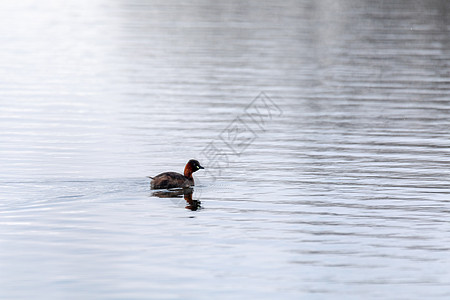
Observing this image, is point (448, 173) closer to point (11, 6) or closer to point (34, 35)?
point (34, 35)

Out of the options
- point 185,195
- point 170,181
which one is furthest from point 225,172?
point 170,181

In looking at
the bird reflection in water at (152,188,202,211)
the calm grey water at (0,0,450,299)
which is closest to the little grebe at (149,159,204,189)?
the bird reflection in water at (152,188,202,211)

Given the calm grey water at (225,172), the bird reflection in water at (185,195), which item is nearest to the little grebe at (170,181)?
the bird reflection in water at (185,195)

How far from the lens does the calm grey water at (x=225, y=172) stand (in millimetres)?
13617

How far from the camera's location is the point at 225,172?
856 inches

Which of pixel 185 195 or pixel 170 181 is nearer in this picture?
pixel 170 181

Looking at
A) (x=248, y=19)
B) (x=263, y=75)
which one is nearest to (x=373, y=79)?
(x=263, y=75)

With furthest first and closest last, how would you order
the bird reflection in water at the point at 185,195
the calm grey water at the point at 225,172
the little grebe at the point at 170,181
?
the little grebe at the point at 170,181 → the bird reflection in water at the point at 185,195 → the calm grey water at the point at 225,172

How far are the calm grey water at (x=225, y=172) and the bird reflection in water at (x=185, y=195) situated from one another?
0.71 ft

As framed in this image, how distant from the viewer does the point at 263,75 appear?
40.0 m

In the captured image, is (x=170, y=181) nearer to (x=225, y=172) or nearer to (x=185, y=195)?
(x=185, y=195)

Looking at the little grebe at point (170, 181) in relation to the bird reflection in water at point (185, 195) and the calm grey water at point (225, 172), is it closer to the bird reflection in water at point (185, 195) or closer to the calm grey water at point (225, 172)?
the bird reflection in water at point (185, 195)

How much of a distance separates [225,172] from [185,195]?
2754 mm

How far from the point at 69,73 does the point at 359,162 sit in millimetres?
21230
